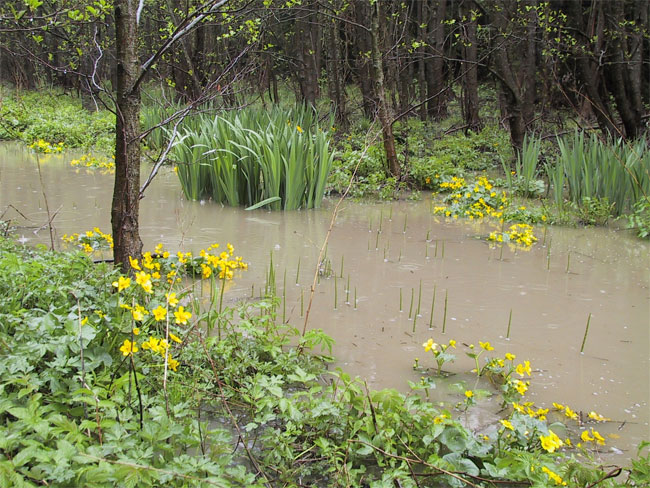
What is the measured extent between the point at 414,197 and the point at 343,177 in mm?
873

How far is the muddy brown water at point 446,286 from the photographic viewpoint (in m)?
2.46

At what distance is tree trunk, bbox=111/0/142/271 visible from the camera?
2.69 meters

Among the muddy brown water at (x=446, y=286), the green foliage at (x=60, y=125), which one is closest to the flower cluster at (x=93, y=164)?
the green foliage at (x=60, y=125)

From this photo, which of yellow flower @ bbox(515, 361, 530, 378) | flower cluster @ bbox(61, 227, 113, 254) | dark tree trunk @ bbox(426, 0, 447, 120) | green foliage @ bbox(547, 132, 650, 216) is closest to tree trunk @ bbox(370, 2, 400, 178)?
green foliage @ bbox(547, 132, 650, 216)

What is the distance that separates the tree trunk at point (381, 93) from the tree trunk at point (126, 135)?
3843 millimetres

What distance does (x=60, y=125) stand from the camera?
39.3 feet

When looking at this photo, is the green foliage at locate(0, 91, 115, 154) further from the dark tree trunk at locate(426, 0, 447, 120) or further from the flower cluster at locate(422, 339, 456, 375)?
the flower cluster at locate(422, 339, 456, 375)

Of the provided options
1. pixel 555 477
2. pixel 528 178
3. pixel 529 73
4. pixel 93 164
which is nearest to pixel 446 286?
pixel 555 477

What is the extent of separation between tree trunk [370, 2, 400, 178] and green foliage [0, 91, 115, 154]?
5306mm

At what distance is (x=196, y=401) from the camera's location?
199cm

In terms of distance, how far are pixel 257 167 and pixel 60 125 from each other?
26.6 ft

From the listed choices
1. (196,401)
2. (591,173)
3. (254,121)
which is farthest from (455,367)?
(254,121)

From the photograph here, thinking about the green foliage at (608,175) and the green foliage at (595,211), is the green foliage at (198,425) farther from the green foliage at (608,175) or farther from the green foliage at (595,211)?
the green foliage at (608,175)

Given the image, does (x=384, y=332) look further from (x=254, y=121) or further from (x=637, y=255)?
(x=254, y=121)
